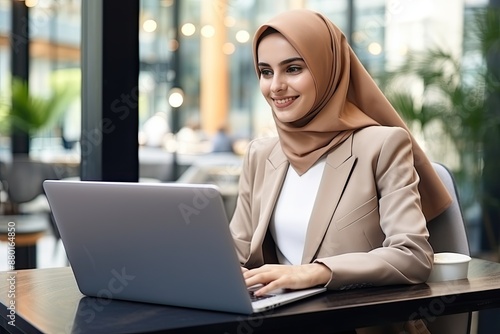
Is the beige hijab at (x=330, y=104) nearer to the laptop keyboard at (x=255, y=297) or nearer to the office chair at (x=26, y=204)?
the laptop keyboard at (x=255, y=297)

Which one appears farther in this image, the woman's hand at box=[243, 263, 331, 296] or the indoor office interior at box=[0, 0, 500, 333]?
the indoor office interior at box=[0, 0, 500, 333]

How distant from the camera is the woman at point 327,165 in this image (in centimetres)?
186

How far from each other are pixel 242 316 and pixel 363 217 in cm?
55

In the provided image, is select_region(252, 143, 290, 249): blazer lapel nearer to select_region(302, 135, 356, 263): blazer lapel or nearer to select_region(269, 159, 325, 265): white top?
select_region(269, 159, 325, 265): white top

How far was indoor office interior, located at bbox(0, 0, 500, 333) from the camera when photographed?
2523 mm

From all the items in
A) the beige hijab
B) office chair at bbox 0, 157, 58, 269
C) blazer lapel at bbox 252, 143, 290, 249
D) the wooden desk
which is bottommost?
office chair at bbox 0, 157, 58, 269

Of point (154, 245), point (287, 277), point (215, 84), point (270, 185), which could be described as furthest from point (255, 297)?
point (215, 84)

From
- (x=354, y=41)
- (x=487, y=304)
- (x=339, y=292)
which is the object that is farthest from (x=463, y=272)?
(x=354, y=41)

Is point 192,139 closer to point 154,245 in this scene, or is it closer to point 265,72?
point 265,72

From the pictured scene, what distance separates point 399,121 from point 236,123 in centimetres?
422

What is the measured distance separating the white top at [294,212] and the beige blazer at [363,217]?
0.02 meters

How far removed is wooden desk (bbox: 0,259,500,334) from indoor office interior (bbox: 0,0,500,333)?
949mm

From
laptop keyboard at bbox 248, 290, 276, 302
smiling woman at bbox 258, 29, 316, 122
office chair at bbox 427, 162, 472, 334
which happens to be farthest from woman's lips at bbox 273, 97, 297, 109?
laptop keyboard at bbox 248, 290, 276, 302
